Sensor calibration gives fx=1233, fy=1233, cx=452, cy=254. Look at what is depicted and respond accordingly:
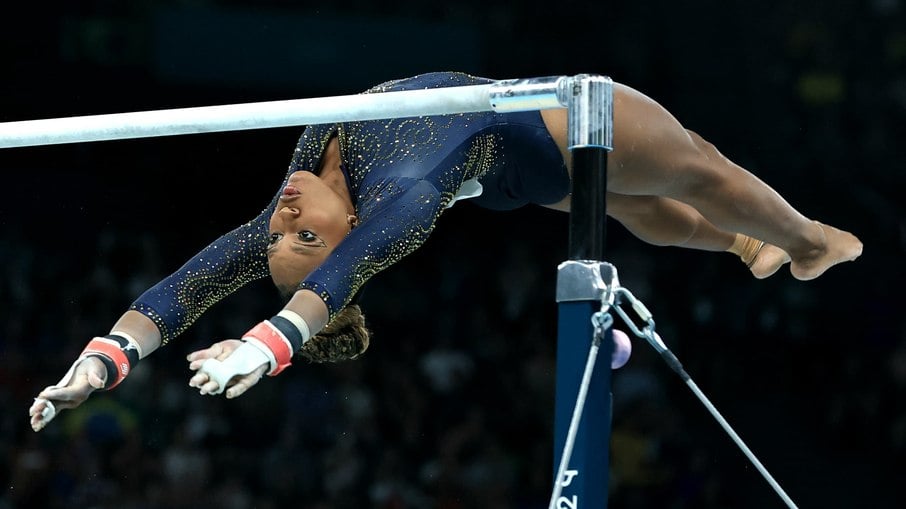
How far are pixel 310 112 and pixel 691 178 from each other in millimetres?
1143

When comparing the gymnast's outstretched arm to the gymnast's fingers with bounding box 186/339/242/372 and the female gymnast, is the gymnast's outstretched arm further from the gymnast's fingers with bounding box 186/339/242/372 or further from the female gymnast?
the gymnast's fingers with bounding box 186/339/242/372

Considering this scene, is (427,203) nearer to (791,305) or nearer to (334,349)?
(334,349)

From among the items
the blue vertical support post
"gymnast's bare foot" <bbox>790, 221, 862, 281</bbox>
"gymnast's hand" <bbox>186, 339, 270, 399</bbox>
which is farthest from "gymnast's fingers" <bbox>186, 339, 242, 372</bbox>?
"gymnast's bare foot" <bbox>790, 221, 862, 281</bbox>

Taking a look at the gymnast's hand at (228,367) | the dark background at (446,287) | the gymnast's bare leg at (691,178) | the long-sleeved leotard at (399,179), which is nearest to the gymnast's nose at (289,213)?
the long-sleeved leotard at (399,179)

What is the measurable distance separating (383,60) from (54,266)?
230 cm

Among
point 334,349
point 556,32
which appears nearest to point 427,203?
point 334,349

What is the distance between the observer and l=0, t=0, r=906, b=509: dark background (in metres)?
6.72

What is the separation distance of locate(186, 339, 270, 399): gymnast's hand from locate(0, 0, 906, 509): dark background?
4.26 metres

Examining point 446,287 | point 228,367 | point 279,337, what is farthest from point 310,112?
point 446,287

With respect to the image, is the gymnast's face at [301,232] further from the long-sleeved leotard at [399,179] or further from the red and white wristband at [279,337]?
the red and white wristband at [279,337]

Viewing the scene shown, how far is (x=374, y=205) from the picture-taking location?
2924mm

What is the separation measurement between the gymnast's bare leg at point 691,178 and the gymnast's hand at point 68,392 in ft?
4.33

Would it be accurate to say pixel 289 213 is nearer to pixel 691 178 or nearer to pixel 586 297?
pixel 586 297

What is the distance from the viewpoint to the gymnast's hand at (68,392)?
273 centimetres
